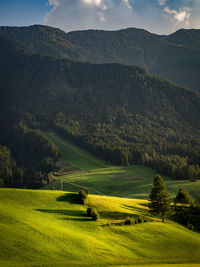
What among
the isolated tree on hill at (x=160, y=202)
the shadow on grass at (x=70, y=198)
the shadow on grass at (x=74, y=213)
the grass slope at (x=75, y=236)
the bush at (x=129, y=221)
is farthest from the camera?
the isolated tree on hill at (x=160, y=202)

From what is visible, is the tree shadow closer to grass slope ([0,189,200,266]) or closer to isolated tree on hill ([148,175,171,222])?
grass slope ([0,189,200,266])

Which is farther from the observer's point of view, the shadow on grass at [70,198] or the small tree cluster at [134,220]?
the shadow on grass at [70,198]

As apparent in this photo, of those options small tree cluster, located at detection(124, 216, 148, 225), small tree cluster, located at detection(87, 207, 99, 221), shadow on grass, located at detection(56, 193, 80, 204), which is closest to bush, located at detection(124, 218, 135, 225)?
small tree cluster, located at detection(124, 216, 148, 225)

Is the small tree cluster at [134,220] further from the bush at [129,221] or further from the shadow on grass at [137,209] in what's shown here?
the shadow on grass at [137,209]

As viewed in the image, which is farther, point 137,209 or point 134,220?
point 137,209

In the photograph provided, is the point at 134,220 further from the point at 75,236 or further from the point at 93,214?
the point at 75,236

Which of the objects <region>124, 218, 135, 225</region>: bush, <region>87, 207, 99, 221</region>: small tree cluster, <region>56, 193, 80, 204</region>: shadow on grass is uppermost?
<region>56, 193, 80, 204</region>: shadow on grass

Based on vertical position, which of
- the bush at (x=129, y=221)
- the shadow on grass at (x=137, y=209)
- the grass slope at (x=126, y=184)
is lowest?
the grass slope at (x=126, y=184)

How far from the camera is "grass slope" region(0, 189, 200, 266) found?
112 ft

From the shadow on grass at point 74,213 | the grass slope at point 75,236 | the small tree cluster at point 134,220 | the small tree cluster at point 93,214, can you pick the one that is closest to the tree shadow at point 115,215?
the grass slope at point 75,236

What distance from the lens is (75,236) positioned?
41.0 m

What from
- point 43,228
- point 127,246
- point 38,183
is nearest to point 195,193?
point 127,246

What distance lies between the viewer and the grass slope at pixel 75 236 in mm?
34250

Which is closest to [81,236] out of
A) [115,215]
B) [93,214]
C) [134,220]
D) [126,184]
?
[93,214]
